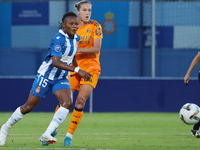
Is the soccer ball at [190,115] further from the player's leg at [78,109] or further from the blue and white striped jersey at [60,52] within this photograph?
the blue and white striped jersey at [60,52]

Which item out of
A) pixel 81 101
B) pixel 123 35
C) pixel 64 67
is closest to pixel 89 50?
pixel 81 101

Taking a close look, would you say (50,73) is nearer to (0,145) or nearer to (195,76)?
(0,145)

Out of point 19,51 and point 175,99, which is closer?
point 175,99

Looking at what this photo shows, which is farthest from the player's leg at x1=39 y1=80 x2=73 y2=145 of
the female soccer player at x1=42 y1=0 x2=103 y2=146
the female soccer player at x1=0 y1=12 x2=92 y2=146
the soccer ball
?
the soccer ball

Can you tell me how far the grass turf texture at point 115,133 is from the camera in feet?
19.4

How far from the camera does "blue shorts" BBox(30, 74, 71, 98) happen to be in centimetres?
567

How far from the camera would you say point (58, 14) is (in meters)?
13.7

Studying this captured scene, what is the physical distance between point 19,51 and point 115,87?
351cm

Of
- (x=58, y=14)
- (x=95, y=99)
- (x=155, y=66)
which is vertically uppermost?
(x=58, y=14)

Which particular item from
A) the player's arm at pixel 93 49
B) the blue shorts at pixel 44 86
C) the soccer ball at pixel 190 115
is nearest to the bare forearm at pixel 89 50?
the player's arm at pixel 93 49

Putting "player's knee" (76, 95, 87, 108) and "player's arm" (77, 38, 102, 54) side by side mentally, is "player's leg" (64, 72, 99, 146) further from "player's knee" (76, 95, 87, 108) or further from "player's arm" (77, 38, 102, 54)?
"player's arm" (77, 38, 102, 54)

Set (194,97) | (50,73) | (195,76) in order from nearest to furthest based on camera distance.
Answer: (50,73), (194,97), (195,76)

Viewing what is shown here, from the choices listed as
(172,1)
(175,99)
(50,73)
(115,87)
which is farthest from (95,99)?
(50,73)

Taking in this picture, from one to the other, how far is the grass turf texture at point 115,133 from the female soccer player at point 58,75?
46cm
